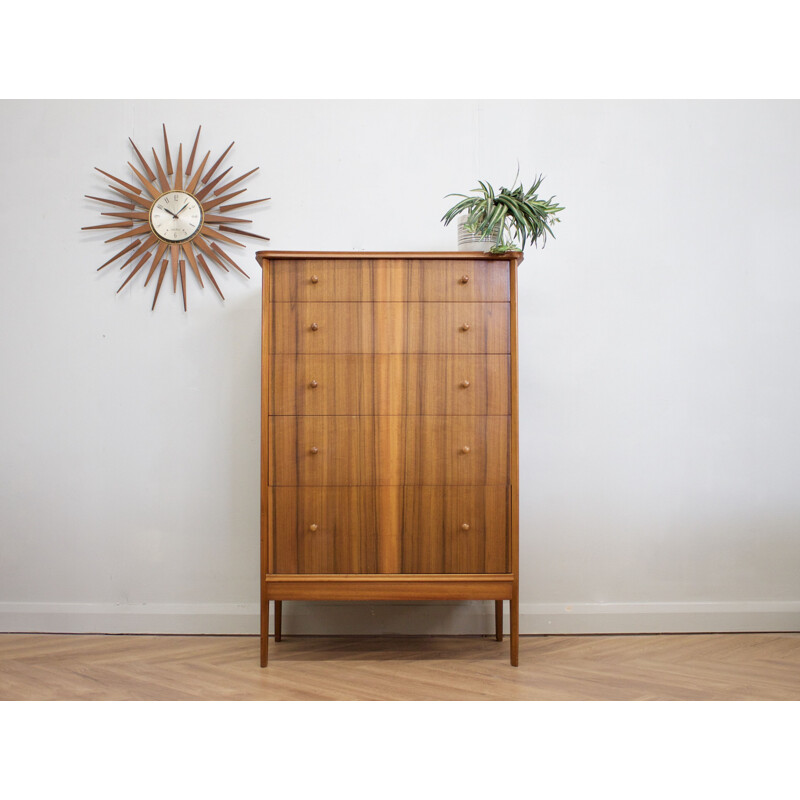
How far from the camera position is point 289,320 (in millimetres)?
2568

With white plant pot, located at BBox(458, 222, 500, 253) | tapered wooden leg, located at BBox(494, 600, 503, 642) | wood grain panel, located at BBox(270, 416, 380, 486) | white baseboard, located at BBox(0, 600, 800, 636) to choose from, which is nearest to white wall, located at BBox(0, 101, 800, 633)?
white baseboard, located at BBox(0, 600, 800, 636)

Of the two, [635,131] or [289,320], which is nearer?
[289,320]

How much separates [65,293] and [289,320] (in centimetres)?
118

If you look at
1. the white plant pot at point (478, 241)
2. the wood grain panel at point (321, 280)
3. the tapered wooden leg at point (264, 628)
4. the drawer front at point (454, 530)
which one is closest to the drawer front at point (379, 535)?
the drawer front at point (454, 530)

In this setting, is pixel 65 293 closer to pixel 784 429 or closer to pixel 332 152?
pixel 332 152

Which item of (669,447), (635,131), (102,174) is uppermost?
(635,131)

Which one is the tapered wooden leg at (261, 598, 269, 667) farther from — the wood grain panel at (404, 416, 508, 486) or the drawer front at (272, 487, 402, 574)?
the wood grain panel at (404, 416, 508, 486)

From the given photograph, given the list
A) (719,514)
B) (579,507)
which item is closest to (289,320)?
(579,507)

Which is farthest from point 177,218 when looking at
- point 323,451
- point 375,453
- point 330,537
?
point 330,537

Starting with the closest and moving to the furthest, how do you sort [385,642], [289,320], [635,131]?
1. [289,320]
2. [385,642]
3. [635,131]

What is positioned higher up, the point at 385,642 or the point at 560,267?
the point at 560,267

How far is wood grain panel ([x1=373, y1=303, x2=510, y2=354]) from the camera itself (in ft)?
8.45

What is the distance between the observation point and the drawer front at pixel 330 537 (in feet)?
8.39

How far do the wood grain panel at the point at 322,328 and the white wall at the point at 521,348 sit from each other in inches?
21.4
